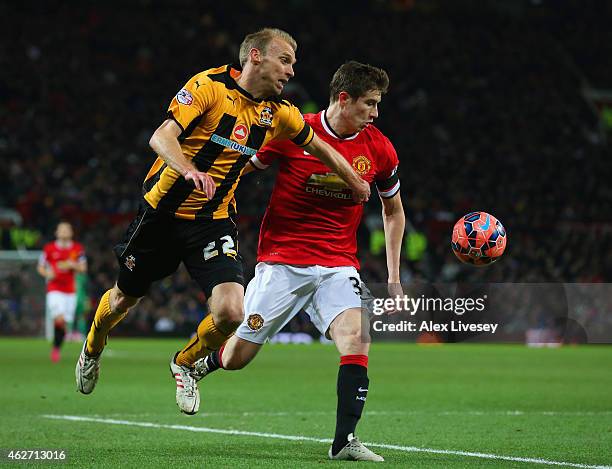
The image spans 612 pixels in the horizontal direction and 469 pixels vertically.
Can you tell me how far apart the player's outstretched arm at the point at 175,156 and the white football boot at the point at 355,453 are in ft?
5.72

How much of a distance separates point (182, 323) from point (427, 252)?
6.13 meters

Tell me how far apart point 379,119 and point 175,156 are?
2462 cm

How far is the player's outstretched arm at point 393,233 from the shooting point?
704cm

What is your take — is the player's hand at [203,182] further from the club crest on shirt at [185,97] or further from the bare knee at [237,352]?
the bare knee at [237,352]

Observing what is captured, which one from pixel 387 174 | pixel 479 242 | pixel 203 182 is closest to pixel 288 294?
pixel 387 174

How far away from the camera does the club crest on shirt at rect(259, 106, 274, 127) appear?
6.65 metres

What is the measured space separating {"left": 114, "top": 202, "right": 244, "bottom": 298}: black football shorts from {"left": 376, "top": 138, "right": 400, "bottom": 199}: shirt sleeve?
41.3 inches

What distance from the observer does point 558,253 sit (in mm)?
26062

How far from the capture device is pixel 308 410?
Answer: 31.7ft

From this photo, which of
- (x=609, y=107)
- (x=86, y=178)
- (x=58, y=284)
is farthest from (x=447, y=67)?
(x=58, y=284)

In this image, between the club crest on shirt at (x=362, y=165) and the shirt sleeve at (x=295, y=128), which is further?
the club crest on shirt at (x=362, y=165)

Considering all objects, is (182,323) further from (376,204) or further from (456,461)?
(456,461)

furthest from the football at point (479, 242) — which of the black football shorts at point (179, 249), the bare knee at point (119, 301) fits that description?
the bare knee at point (119, 301)

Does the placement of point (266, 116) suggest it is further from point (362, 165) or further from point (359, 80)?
point (362, 165)
